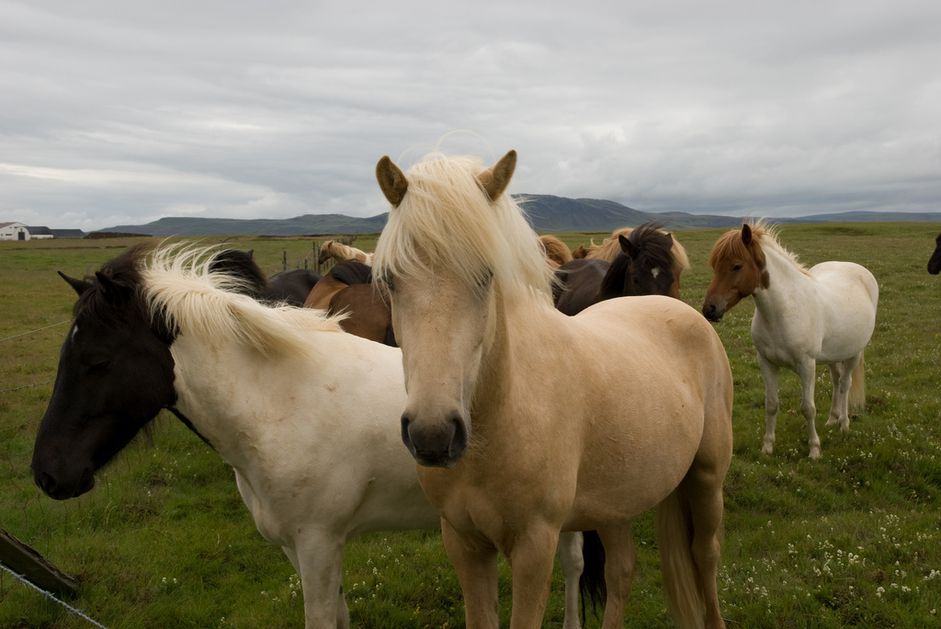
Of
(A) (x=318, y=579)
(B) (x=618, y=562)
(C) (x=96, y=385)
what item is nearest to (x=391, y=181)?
(C) (x=96, y=385)

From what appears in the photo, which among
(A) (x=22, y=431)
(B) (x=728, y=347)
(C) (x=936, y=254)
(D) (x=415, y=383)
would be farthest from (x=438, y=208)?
(C) (x=936, y=254)

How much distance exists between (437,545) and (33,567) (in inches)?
120

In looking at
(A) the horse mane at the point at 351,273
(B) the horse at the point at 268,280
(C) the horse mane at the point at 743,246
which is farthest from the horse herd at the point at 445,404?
(A) the horse mane at the point at 351,273

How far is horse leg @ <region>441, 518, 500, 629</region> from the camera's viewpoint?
277cm

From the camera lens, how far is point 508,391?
7.83 ft

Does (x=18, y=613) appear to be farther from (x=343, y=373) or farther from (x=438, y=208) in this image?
(x=438, y=208)

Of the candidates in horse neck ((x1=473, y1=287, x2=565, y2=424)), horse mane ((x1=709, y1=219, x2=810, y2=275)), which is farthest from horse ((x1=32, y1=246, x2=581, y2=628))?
horse mane ((x1=709, y1=219, x2=810, y2=275))

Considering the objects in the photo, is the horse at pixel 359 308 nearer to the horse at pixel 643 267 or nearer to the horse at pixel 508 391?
the horse at pixel 643 267

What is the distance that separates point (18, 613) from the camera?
14.5 feet

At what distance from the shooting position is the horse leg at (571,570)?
171 inches

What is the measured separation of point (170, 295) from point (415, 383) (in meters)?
1.87

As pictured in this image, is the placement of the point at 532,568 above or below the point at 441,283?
below

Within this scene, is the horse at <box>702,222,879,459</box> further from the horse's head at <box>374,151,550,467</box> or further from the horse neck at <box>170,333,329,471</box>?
the horse's head at <box>374,151,550,467</box>

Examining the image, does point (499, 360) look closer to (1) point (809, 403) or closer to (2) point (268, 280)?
(1) point (809, 403)
